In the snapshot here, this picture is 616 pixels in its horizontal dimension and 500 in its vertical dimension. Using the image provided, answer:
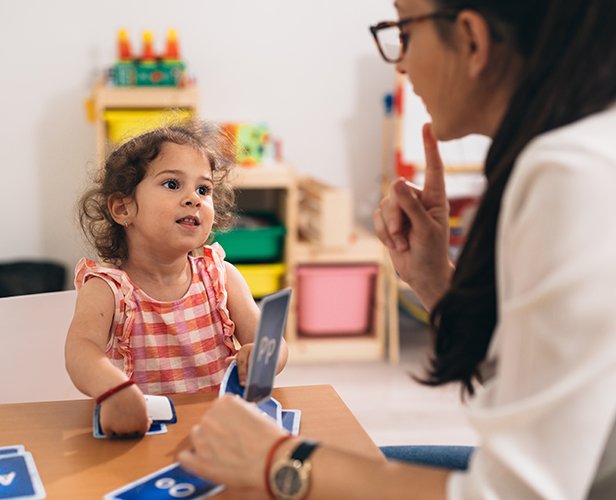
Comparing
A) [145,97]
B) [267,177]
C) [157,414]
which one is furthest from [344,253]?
[157,414]

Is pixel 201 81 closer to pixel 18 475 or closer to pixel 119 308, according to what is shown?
pixel 119 308

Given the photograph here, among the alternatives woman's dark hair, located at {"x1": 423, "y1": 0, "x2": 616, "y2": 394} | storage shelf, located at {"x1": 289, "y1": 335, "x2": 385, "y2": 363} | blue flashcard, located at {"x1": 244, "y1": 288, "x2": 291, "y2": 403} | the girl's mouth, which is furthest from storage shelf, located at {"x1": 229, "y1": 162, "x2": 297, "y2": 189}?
woman's dark hair, located at {"x1": 423, "y1": 0, "x2": 616, "y2": 394}

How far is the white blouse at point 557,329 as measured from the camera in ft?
2.37

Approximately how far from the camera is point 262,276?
11.8ft

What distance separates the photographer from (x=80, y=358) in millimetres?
1287

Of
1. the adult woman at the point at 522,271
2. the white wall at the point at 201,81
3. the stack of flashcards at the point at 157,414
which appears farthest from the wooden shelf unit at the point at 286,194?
the adult woman at the point at 522,271

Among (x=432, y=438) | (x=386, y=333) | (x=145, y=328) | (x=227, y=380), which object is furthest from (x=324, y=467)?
(x=386, y=333)

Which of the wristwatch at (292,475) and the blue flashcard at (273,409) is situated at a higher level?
the wristwatch at (292,475)

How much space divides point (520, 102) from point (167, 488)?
0.56m

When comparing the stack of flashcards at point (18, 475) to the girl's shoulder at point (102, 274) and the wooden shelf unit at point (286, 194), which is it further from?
the wooden shelf unit at point (286, 194)

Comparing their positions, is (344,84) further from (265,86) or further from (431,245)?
(431,245)

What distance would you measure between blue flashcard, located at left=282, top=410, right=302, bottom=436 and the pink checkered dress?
12.9 inches

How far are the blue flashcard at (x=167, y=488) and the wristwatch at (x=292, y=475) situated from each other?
13 cm

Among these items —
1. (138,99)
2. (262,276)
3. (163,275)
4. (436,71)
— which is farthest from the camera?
(262,276)
